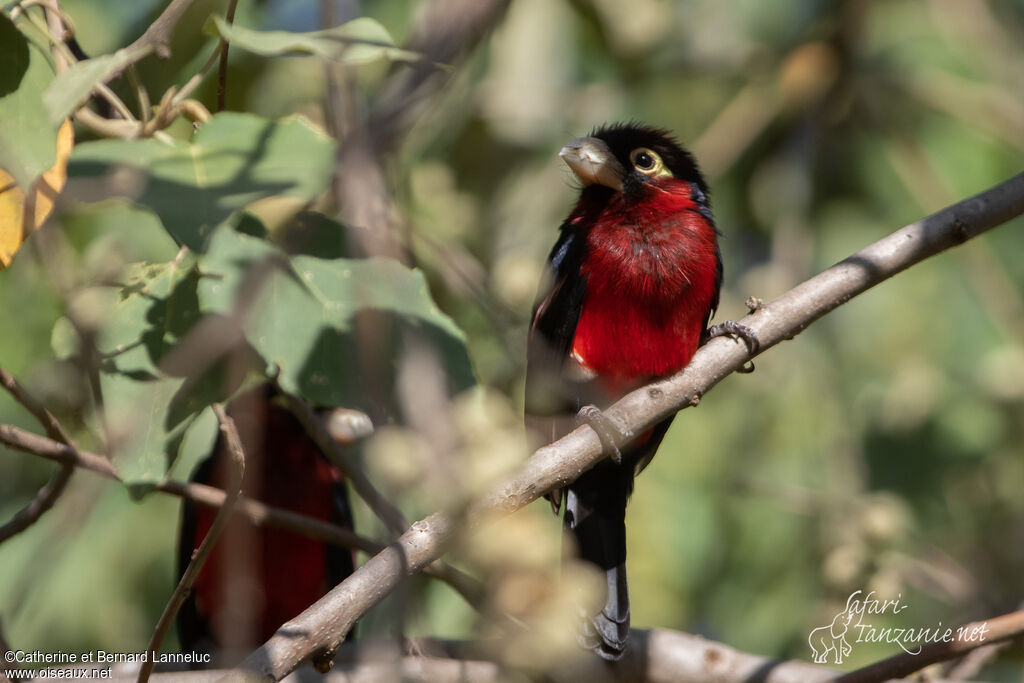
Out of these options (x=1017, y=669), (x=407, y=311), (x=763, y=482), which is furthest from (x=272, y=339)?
(x=1017, y=669)

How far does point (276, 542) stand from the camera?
4543 millimetres

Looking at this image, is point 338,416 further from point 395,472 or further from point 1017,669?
point 1017,669

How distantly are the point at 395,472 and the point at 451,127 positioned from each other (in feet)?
7.15

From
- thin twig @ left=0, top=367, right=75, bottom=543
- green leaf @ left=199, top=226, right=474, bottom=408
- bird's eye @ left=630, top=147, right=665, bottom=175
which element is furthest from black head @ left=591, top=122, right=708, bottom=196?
thin twig @ left=0, top=367, right=75, bottom=543

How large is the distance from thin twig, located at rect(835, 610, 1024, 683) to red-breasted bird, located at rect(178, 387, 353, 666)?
2.61 metres

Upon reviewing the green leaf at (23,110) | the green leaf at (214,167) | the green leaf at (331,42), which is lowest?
the green leaf at (214,167)

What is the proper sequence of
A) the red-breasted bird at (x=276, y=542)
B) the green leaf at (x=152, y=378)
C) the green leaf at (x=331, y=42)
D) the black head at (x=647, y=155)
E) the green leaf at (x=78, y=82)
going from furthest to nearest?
the red-breasted bird at (x=276, y=542)
the black head at (x=647, y=155)
the green leaf at (x=152, y=378)
the green leaf at (x=331, y=42)
the green leaf at (x=78, y=82)

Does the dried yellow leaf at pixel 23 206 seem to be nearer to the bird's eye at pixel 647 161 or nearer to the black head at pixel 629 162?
the black head at pixel 629 162

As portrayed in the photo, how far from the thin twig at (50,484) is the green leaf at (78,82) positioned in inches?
26.1

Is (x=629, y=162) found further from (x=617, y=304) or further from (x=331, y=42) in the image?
(x=331, y=42)

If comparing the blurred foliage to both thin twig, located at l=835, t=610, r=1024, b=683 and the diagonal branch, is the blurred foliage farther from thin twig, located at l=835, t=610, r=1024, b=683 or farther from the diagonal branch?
thin twig, located at l=835, t=610, r=1024, b=683

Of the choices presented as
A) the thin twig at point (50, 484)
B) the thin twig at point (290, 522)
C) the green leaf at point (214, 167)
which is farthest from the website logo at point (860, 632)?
the thin twig at point (50, 484)

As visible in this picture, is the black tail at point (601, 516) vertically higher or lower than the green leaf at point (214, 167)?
lower

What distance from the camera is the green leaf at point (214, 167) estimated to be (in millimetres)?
2014
